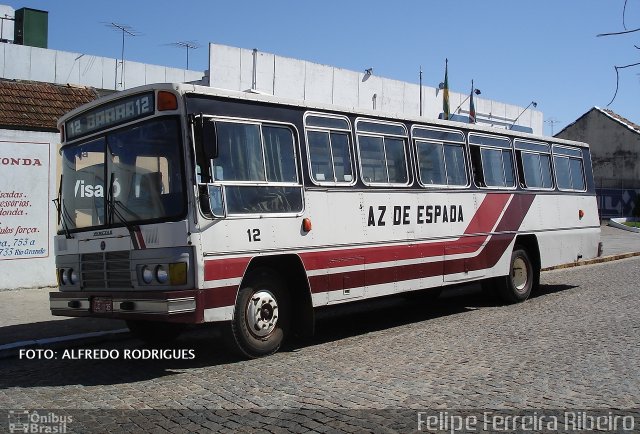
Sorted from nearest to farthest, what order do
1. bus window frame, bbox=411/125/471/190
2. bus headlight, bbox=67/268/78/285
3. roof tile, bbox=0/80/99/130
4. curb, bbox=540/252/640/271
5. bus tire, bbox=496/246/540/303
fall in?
bus headlight, bbox=67/268/78/285
bus window frame, bbox=411/125/471/190
bus tire, bbox=496/246/540/303
roof tile, bbox=0/80/99/130
curb, bbox=540/252/640/271

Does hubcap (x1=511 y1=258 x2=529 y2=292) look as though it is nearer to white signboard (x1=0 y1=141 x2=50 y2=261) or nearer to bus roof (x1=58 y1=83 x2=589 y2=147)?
bus roof (x1=58 y1=83 x2=589 y2=147)

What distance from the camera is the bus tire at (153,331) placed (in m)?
9.41

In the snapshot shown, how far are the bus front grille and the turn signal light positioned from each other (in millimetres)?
1660

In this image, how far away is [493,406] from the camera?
6000 mm

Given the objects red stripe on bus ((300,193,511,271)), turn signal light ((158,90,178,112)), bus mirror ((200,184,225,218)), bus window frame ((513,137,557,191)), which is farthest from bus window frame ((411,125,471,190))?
turn signal light ((158,90,178,112))

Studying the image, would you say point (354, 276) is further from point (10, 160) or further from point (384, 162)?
point (10, 160)

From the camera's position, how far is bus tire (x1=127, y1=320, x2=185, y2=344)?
371 inches

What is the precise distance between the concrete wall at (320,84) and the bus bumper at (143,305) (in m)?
15.3

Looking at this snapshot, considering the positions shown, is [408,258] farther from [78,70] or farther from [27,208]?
[78,70]

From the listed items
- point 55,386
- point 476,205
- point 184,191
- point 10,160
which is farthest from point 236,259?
point 10,160

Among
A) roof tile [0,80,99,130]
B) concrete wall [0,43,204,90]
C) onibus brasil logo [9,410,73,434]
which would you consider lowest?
onibus brasil logo [9,410,73,434]

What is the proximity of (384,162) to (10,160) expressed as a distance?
7.84m

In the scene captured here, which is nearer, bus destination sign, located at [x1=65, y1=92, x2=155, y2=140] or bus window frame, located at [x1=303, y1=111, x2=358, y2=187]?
bus destination sign, located at [x1=65, y1=92, x2=155, y2=140]

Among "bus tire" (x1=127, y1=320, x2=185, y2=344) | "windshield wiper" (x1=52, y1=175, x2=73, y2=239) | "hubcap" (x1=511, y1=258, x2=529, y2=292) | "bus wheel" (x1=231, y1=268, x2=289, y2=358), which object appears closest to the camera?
"bus wheel" (x1=231, y1=268, x2=289, y2=358)
